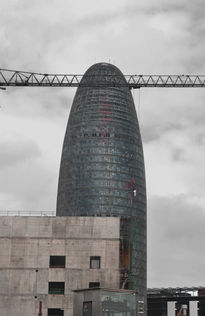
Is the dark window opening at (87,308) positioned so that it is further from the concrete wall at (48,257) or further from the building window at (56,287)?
the building window at (56,287)

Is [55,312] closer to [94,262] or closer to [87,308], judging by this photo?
[94,262]

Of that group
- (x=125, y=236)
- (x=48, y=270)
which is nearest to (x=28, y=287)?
(x=48, y=270)

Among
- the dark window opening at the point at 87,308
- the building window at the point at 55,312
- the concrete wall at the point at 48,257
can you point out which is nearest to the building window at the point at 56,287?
the concrete wall at the point at 48,257

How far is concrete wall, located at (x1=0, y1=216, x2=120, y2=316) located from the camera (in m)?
117

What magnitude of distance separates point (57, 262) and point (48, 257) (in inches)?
73.6

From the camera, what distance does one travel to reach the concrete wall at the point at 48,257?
11725 cm

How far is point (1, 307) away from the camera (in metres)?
117

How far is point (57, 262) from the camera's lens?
119m

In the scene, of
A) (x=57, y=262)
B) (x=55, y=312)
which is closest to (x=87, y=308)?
(x=55, y=312)

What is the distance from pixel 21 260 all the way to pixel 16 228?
5.95 meters

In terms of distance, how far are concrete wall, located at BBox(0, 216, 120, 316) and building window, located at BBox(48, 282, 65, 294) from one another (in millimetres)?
642

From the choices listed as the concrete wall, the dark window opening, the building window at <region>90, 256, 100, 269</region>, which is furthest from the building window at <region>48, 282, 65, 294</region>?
the dark window opening

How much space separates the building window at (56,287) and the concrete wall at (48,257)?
642 millimetres

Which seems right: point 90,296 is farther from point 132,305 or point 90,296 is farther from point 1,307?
point 1,307
